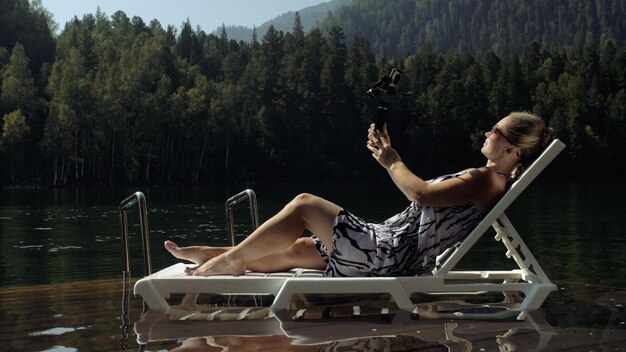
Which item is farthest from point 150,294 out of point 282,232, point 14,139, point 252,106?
point 252,106

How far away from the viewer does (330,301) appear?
228 inches

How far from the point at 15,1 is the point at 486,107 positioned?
61.4 m

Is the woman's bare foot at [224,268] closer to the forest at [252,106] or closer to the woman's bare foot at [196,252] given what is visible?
the woman's bare foot at [196,252]

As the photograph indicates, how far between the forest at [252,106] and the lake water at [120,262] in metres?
33.2

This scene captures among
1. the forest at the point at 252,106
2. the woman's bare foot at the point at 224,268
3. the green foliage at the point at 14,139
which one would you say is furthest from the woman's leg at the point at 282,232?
the green foliage at the point at 14,139

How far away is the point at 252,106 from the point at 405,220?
297 feet

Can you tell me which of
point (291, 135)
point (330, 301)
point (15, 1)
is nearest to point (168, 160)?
point (291, 135)

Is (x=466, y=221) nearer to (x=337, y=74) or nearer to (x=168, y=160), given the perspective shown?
(x=168, y=160)

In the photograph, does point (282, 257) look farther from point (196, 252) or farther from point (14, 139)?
point (14, 139)

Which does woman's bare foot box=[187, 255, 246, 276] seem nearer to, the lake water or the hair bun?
the lake water

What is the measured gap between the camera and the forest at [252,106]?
79.4 meters

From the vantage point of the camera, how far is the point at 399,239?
5.15 meters

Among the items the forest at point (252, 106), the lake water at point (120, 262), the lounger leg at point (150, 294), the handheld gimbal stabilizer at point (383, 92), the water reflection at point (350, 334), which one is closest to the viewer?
the water reflection at point (350, 334)

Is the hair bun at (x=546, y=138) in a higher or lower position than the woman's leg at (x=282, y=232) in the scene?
higher
